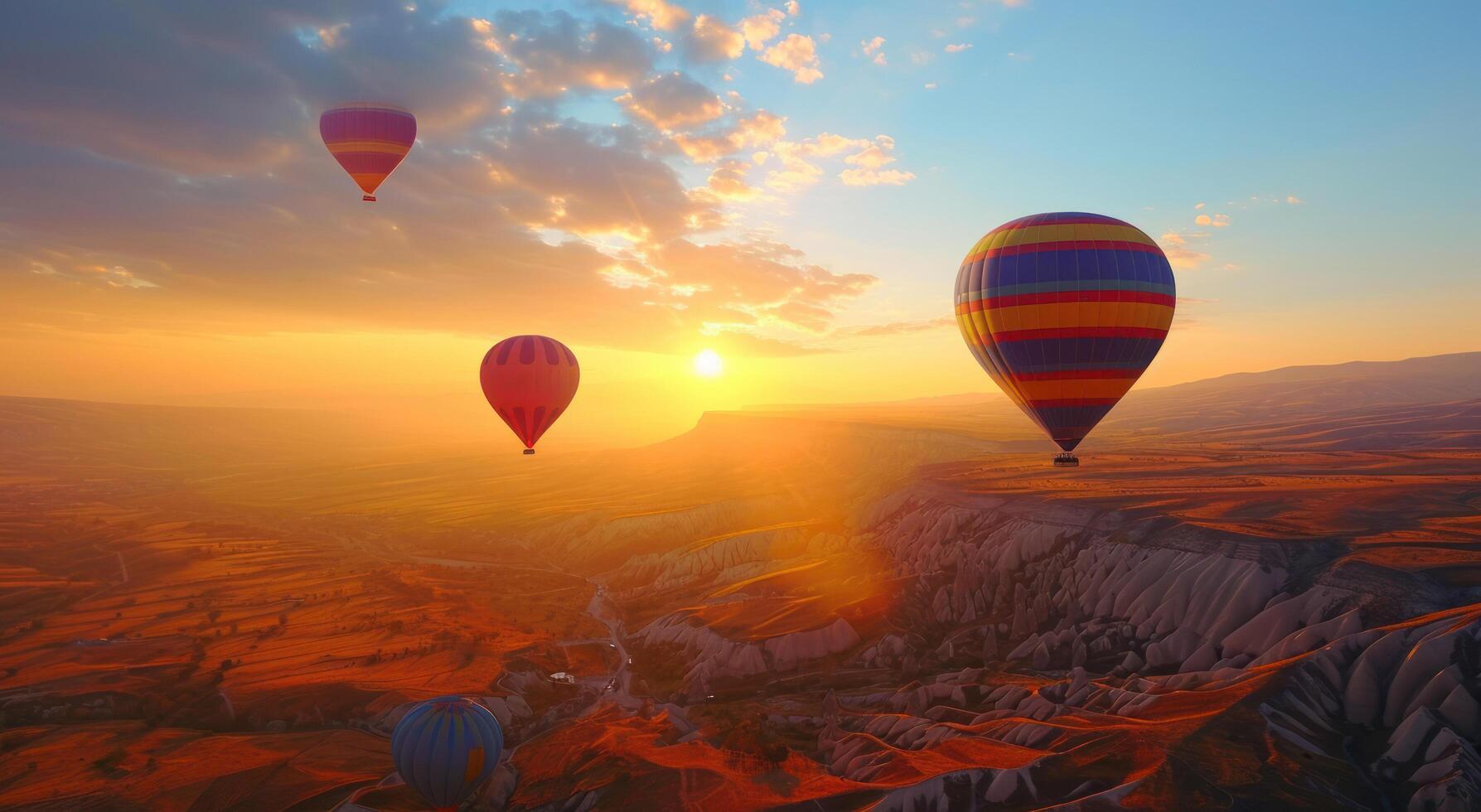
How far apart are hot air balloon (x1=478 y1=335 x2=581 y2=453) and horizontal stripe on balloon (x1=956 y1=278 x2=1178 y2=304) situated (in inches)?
1340

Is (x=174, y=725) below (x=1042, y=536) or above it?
below

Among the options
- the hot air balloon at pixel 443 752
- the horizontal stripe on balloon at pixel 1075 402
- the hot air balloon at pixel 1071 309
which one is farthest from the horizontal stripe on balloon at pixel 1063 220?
the hot air balloon at pixel 443 752

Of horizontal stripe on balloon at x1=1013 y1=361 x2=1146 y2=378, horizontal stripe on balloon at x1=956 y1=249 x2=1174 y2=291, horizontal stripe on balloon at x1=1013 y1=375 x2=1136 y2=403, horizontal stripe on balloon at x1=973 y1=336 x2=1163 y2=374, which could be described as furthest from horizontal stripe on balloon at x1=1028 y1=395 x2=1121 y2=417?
horizontal stripe on balloon at x1=956 y1=249 x2=1174 y2=291

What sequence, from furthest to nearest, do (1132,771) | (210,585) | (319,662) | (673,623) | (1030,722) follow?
1. (210,585)
2. (673,623)
3. (319,662)
4. (1030,722)
5. (1132,771)

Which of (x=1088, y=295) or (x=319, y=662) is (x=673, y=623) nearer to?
(x=319, y=662)

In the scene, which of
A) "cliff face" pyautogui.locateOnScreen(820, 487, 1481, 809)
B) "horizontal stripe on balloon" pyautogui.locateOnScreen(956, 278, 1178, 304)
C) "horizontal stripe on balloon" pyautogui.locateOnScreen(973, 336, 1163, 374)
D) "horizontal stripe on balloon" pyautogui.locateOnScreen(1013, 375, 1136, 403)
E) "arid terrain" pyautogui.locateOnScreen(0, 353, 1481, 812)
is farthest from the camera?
Answer: "horizontal stripe on balloon" pyautogui.locateOnScreen(1013, 375, 1136, 403)

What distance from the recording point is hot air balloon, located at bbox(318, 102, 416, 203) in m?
59.6

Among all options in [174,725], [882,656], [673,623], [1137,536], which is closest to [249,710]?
[174,725]

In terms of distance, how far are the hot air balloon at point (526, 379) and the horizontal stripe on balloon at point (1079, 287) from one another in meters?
34.0

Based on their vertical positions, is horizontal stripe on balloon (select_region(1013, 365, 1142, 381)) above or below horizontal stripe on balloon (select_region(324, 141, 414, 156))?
below

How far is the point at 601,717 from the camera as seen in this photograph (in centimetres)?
5294

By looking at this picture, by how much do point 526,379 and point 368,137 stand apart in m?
24.3

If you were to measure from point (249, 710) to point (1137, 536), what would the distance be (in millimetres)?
69629

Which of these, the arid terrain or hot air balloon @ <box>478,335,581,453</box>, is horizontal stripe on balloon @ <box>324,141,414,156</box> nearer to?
hot air balloon @ <box>478,335,581,453</box>
